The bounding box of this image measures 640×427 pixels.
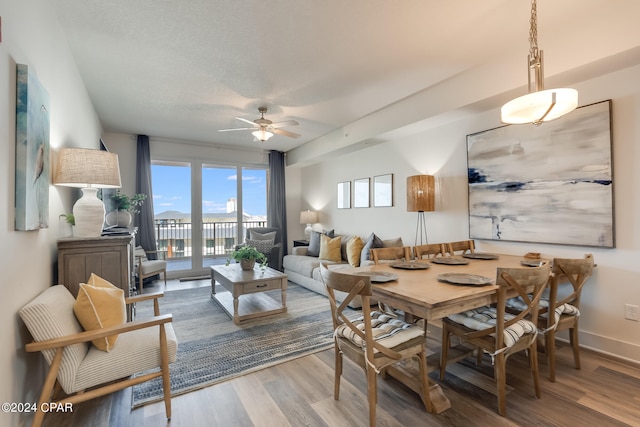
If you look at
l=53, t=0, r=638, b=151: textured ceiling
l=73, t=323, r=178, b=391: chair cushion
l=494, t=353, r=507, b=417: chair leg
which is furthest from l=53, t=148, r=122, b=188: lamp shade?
l=494, t=353, r=507, b=417: chair leg

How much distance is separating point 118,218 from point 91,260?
153 cm

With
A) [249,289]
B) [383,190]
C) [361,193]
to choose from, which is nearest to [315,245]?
[361,193]

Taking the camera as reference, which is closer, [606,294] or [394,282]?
[394,282]

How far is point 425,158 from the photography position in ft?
13.1

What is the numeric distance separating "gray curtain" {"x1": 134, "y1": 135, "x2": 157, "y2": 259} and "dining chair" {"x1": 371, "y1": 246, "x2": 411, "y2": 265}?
14.8 ft

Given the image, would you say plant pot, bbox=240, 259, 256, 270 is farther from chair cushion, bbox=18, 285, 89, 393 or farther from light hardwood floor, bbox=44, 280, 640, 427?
chair cushion, bbox=18, 285, 89, 393

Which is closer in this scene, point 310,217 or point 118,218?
point 118,218

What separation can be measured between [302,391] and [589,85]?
137 inches

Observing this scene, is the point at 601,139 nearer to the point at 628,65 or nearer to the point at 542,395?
the point at 628,65

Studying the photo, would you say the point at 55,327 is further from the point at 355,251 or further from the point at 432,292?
the point at 355,251

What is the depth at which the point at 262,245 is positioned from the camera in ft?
18.3

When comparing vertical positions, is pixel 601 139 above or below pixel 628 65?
below

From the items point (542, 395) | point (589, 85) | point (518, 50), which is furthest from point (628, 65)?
point (542, 395)

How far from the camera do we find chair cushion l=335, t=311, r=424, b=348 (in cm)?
173
